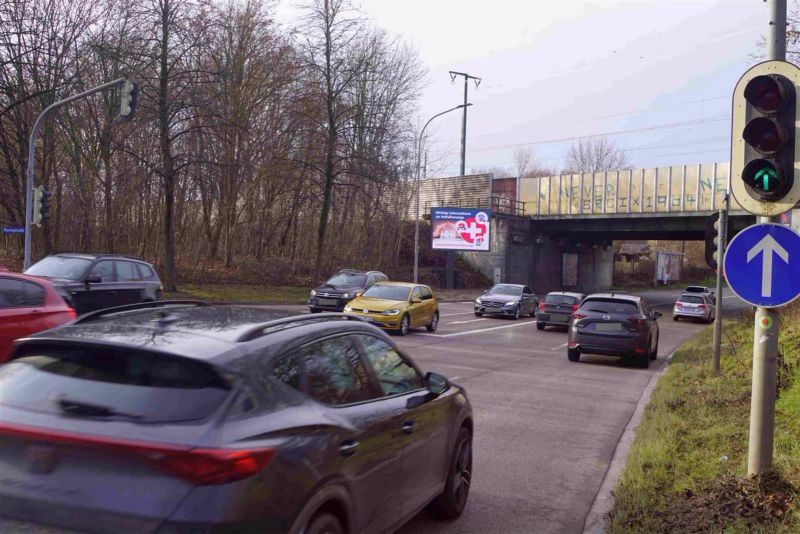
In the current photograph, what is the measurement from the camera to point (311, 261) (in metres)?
43.4

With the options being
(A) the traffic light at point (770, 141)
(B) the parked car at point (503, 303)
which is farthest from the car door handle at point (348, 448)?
(B) the parked car at point (503, 303)

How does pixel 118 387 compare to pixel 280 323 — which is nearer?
pixel 118 387

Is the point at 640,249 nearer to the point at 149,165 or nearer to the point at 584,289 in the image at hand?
the point at 584,289

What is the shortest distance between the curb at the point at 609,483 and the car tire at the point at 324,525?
2.80 meters

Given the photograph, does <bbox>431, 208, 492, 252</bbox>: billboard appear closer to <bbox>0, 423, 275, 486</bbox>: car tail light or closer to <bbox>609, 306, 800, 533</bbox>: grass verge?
<bbox>609, 306, 800, 533</bbox>: grass verge

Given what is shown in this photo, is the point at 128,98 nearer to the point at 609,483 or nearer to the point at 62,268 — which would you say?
the point at 62,268

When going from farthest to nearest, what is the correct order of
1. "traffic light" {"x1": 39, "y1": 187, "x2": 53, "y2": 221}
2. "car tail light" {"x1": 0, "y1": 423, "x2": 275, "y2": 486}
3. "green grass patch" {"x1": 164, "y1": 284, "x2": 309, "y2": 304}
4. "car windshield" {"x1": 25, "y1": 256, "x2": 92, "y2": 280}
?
"green grass patch" {"x1": 164, "y1": 284, "x2": 309, "y2": 304} → "traffic light" {"x1": 39, "y1": 187, "x2": 53, "y2": 221} → "car windshield" {"x1": 25, "y1": 256, "x2": 92, "y2": 280} → "car tail light" {"x1": 0, "y1": 423, "x2": 275, "y2": 486}

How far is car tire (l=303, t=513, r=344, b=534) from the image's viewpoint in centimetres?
336

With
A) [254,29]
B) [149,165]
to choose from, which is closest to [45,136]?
[149,165]

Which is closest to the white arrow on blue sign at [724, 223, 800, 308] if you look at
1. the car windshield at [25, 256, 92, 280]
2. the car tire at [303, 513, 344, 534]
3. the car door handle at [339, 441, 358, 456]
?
the car door handle at [339, 441, 358, 456]

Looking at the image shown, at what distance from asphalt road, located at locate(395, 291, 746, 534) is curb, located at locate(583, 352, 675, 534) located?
0.25ft

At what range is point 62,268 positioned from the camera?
15469mm

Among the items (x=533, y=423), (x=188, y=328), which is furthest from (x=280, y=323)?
(x=533, y=423)

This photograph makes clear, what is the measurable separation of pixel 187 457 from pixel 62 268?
14037 mm
